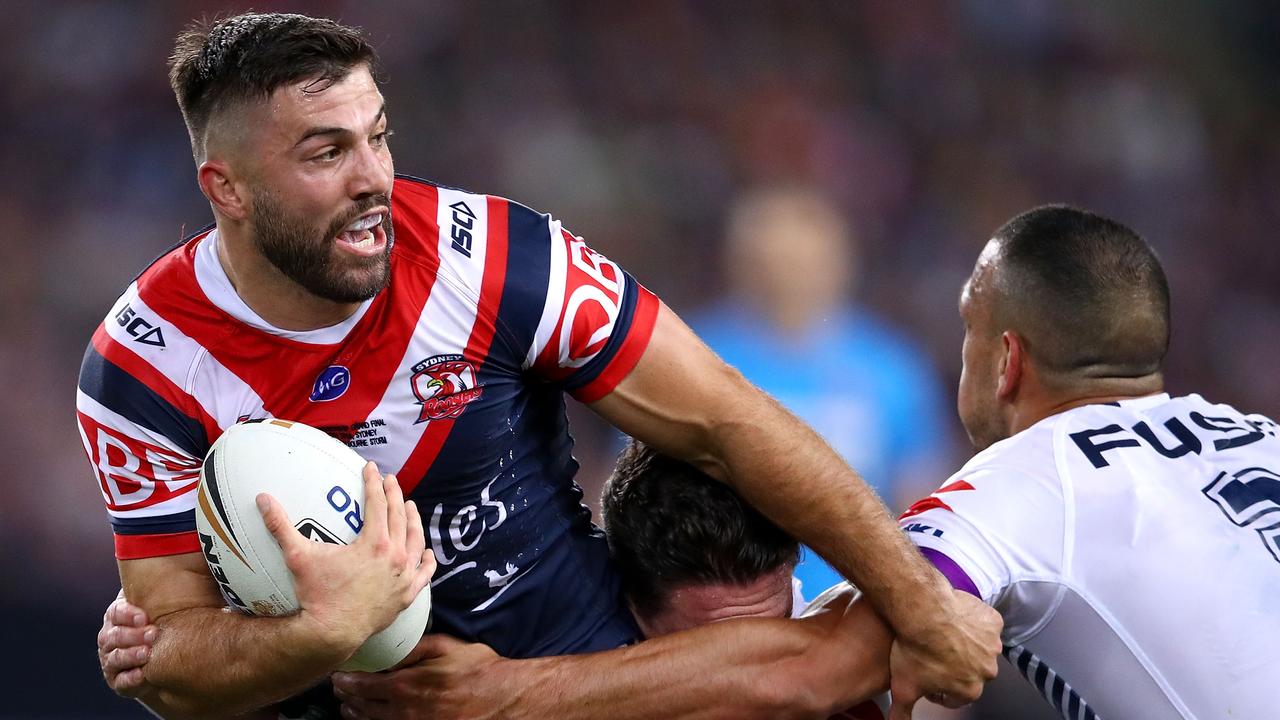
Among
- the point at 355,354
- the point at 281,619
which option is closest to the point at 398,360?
the point at 355,354

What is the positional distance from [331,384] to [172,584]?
565mm

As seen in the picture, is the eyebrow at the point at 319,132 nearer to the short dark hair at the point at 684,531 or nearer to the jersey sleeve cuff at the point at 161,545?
the jersey sleeve cuff at the point at 161,545

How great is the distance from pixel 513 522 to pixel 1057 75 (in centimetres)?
803

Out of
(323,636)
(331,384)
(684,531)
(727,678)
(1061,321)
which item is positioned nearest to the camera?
(323,636)

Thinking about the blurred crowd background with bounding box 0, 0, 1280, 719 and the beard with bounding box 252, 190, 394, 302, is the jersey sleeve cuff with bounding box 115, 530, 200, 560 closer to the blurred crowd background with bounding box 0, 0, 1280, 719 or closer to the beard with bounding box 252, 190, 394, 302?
the beard with bounding box 252, 190, 394, 302

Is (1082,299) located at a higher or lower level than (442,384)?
lower

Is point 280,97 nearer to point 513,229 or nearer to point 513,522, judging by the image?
point 513,229

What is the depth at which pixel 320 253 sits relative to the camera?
10.2ft

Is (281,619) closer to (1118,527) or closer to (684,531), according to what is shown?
(684,531)

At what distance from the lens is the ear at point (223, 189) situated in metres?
3.15

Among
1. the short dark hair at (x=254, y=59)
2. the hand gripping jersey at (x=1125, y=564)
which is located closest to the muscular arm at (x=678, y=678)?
the hand gripping jersey at (x=1125, y=564)

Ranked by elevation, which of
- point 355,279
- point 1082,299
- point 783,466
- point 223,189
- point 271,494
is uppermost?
point 223,189

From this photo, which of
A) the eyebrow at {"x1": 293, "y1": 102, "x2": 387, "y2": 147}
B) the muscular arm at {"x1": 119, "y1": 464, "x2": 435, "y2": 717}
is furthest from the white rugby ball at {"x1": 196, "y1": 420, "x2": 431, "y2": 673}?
the eyebrow at {"x1": 293, "y1": 102, "x2": 387, "y2": 147}

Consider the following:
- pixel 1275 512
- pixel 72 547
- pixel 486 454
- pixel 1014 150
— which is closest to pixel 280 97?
pixel 486 454
